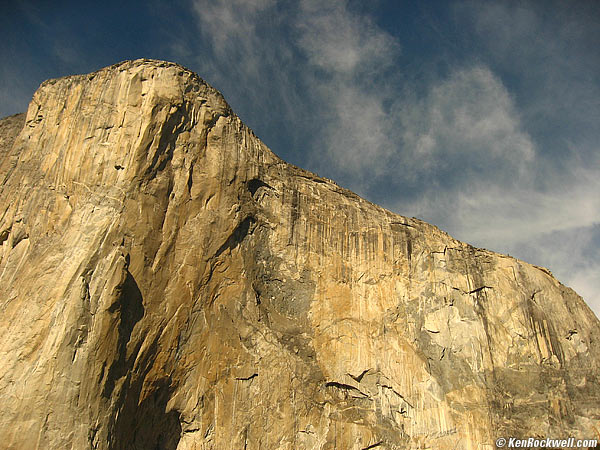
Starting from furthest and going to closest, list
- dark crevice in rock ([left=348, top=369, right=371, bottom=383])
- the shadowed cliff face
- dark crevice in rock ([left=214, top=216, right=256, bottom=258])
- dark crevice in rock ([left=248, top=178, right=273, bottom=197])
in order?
dark crevice in rock ([left=248, top=178, right=273, bottom=197]), dark crevice in rock ([left=348, top=369, right=371, bottom=383]), dark crevice in rock ([left=214, top=216, right=256, bottom=258]), the shadowed cliff face

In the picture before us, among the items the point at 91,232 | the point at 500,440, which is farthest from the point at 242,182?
the point at 500,440

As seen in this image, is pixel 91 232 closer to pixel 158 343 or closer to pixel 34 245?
pixel 34 245

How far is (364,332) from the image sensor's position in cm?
2131

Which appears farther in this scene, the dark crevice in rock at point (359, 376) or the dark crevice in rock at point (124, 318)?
the dark crevice in rock at point (359, 376)

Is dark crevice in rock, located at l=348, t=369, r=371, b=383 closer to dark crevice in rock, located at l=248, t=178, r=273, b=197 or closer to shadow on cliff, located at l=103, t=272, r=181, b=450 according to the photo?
shadow on cliff, located at l=103, t=272, r=181, b=450

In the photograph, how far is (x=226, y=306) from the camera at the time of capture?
18.2 meters

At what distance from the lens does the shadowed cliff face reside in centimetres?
1342

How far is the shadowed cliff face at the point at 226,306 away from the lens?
528 inches

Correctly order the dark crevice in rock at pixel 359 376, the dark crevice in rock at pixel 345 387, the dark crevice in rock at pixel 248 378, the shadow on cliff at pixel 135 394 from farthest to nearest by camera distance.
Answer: the dark crevice in rock at pixel 359 376
the dark crevice in rock at pixel 345 387
the dark crevice in rock at pixel 248 378
the shadow on cliff at pixel 135 394

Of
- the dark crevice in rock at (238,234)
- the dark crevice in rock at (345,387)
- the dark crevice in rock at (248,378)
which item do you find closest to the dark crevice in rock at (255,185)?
the dark crevice in rock at (238,234)

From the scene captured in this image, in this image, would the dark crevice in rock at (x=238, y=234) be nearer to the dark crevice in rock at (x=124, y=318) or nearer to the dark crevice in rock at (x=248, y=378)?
the dark crevice in rock at (x=124, y=318)

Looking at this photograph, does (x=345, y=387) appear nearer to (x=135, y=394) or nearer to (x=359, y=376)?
(x=359, y=376)

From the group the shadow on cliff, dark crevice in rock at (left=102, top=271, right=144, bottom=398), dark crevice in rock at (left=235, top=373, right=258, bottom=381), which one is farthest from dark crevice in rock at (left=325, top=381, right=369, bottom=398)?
dark crevice in rock at (left=102, top=271, right=144, bottom=398)

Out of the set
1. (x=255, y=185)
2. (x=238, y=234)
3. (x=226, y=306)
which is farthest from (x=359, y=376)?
(x=255, y=185)
